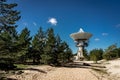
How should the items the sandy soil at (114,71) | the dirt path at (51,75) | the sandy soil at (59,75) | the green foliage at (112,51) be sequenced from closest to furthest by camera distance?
the dirt path at (51,75) → the sandy soil at (59,75) → the sandy soil at (114,71) → the green foliage at (112,51)

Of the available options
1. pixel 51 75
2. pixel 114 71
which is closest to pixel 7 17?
pixel 51 75

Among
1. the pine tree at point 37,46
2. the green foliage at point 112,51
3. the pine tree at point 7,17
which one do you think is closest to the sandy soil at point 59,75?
the pine tree at point 7,17

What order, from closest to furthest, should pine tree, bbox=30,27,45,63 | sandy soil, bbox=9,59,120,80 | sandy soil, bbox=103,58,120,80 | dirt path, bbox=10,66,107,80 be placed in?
dirt path, bbox=10,66,107,80
sandy soil, bbox=9,59,120,80
sandy soil, bbox=103,58,120,80
pine tree, bbox=30,27,45,63

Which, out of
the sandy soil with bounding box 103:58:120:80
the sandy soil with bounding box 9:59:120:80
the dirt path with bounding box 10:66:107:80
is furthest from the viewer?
the sandy soil with bounding box 103:58:120:80

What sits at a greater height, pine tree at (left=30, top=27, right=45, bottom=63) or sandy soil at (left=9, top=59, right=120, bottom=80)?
pine tree at (left=30, top=27, right=45, bottom=63)

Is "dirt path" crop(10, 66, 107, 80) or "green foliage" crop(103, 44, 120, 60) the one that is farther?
"green foliage" crop(103, 44, 120, 60)

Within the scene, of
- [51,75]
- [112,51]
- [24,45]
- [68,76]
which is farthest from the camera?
[112,51]

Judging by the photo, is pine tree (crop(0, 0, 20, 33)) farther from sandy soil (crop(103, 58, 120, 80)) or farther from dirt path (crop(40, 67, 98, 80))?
sandy soil (crop(103, 58, 120, 80))

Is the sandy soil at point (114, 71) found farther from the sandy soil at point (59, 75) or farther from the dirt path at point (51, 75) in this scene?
the dirt path at point (51, 75)

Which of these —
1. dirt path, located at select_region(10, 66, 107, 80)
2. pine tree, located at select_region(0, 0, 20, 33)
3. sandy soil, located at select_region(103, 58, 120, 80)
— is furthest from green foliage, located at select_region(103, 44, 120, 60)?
pine tree, located at select_region(0, 0, 20, 33)

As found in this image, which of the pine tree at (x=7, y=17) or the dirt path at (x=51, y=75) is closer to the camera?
the pine tree at (x=7, y=17)

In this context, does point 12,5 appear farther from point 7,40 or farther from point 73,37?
point 73,37

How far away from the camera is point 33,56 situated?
55.2 meters

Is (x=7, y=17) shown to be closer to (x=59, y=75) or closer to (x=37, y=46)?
(x=59, y=75)
